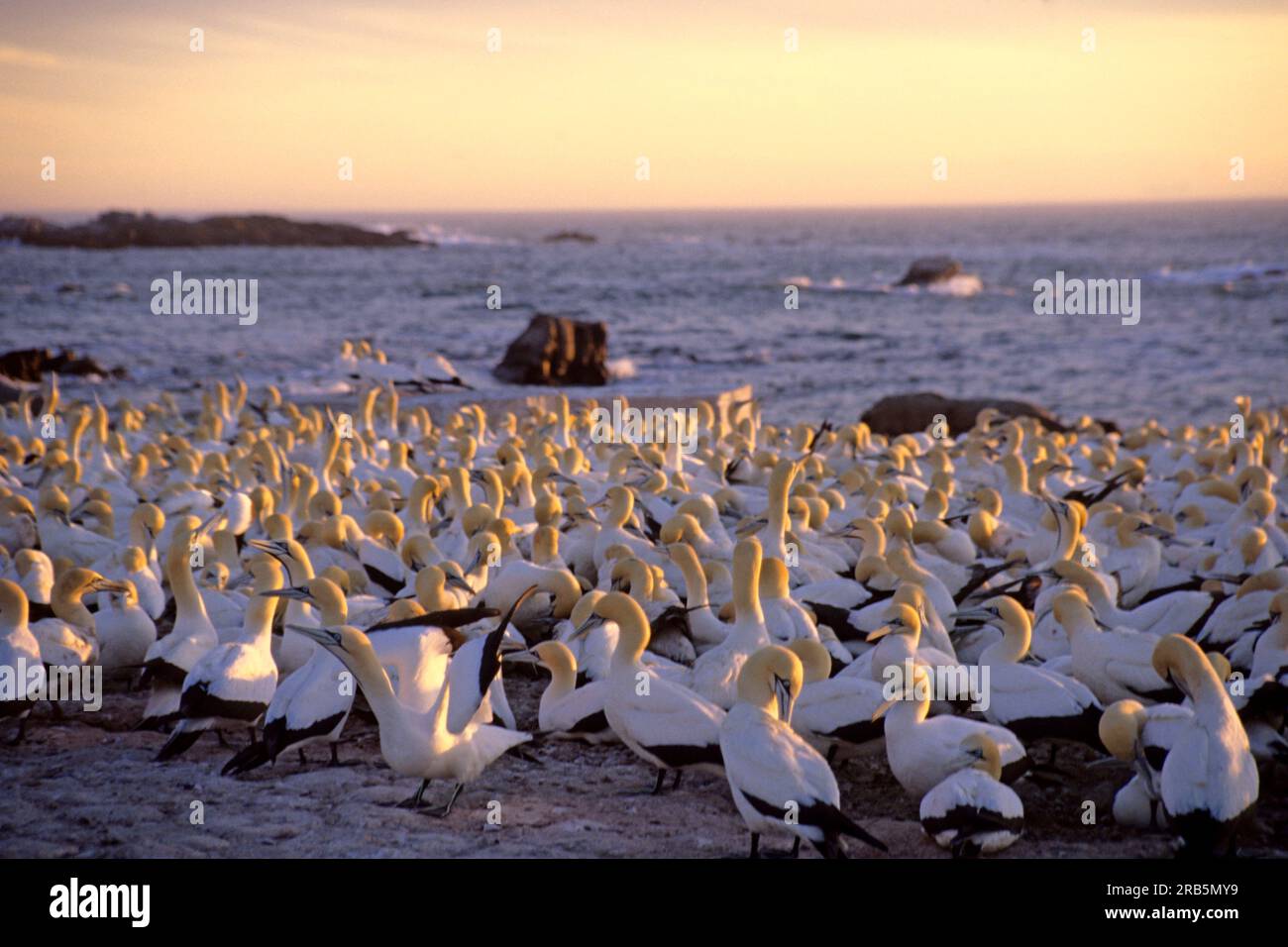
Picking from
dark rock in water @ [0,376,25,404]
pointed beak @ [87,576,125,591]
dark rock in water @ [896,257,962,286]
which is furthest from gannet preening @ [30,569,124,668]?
dark rock in water @ [896,257,962,286]

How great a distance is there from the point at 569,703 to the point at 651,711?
675 millimetres

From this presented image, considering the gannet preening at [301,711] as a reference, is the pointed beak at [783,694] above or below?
above

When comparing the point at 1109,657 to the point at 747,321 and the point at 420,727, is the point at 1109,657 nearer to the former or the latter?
the point at 420,727

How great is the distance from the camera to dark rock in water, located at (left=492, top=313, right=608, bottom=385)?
74.7 feet

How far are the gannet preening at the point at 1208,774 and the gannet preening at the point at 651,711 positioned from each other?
5.89 ft

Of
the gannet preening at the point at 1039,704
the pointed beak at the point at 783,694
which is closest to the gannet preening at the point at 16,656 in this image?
the pointed beak at the point at 783,694

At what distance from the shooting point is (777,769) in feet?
17.0

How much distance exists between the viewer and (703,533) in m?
9.37

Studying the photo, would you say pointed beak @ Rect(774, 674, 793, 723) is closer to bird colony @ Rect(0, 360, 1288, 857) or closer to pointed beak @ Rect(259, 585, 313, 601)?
bird colony @ Rect(0, 360, 1288, 857)

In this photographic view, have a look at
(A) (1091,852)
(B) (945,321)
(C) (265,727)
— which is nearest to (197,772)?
(C) (265,727)

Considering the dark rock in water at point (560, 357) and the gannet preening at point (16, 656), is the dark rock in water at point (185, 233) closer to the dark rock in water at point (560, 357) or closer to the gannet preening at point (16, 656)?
the dark rock in water at point (560, 357)

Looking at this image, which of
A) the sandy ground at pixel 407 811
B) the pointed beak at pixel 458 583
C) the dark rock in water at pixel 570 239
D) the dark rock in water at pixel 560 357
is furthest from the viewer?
the dark rock in water at pixel 570 239

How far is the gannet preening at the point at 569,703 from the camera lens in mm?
6512
